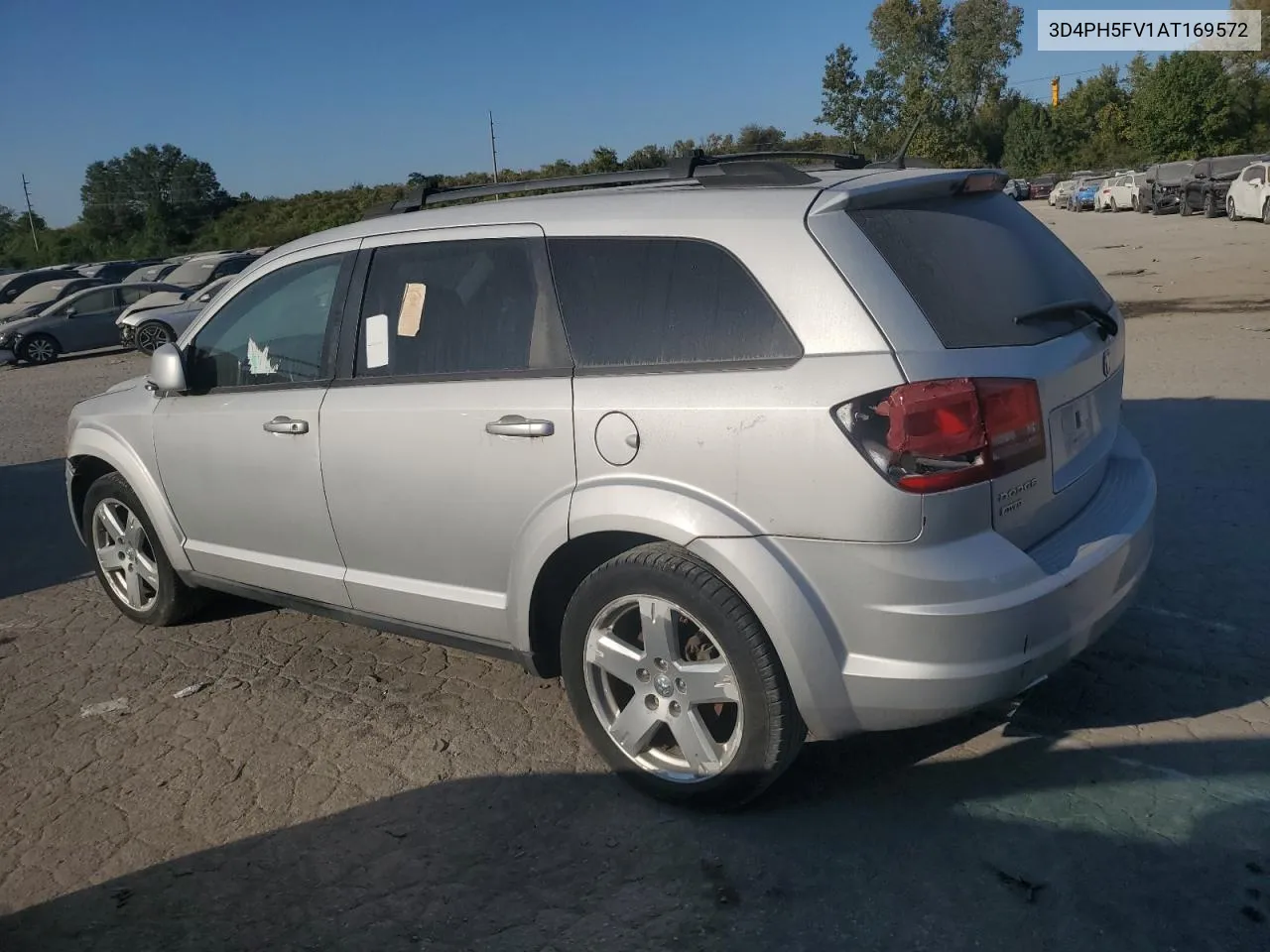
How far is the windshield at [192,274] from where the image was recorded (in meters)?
28.4

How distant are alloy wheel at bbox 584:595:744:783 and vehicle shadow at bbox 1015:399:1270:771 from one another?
1.17 m

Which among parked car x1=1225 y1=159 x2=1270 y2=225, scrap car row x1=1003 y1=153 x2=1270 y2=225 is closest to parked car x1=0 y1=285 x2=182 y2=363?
scrap car row x1=1003 y1=153 x2=1270 y2=225

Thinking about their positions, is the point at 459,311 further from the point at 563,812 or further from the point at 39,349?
the point at 39,349

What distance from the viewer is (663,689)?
3395 millimetres

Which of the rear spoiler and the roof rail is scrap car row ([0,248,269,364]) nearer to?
the roof rail

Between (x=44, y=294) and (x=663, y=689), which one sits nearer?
(x=663, y=689)

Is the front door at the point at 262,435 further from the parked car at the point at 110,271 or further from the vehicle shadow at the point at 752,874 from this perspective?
the parked car at the point at 110,271

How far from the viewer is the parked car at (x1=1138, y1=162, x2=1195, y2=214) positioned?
38.0 m

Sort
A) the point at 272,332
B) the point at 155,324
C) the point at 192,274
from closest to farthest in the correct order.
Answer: the point at 272,332 → the point at 155,324 → the point at 192,274

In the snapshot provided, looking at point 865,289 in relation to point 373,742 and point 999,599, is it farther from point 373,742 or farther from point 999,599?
point 373,742

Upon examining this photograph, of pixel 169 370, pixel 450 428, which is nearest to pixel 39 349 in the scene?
pixel 169 370

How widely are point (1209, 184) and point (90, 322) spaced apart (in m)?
31.7

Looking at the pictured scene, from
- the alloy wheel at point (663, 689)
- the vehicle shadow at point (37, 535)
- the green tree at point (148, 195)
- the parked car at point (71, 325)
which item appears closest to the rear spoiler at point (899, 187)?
the alloy wheel at point (663, 689)

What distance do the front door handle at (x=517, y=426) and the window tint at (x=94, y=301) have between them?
2259 cm
